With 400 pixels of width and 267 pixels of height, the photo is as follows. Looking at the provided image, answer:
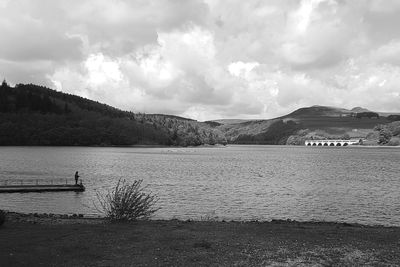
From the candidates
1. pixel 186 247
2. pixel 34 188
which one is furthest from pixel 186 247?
pixel 34 188

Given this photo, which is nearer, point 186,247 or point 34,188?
point 186,247

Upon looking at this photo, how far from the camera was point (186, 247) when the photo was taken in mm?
19312

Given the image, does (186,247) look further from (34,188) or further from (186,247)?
(34,188)

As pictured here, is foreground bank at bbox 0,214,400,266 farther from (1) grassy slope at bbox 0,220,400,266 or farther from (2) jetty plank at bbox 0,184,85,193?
(2) jetty plank at bbox 0,184,85,193

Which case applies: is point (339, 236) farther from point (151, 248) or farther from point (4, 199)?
point (4, 199)

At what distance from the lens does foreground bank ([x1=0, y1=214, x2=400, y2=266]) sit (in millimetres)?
16750

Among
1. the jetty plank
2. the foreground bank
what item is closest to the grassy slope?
the foreground bank

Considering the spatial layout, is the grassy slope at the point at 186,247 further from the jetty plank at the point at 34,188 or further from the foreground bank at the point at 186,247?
the jetty plank at the point at 34,188

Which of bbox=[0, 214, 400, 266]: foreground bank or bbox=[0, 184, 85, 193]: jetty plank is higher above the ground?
bbox=[0, 214, 400, 266]: foreground bank

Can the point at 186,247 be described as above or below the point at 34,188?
above

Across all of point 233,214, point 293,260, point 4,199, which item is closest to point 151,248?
point 293,260

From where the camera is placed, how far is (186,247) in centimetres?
1931

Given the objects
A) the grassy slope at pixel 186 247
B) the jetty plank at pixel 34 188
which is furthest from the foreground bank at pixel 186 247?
the jetty plank at pixel 34 188

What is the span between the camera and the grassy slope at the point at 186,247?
16.8 meters
